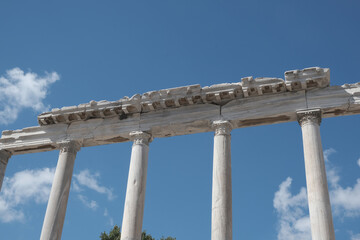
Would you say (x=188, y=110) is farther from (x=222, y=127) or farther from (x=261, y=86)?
(x=261, y=86)

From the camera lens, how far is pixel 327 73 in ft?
89.2

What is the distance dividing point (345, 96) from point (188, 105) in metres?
9.96

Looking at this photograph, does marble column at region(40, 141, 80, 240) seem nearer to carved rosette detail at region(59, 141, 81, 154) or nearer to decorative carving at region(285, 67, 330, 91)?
carved rosette detail at region(59, 141, 81, 154)

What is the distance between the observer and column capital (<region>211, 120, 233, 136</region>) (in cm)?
2833

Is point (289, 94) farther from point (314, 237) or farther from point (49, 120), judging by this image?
point (49, 120)

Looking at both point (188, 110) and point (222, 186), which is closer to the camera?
point (222, 186)

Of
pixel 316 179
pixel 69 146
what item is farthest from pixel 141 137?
pixel 316 179

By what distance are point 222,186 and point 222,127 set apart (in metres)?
4.28

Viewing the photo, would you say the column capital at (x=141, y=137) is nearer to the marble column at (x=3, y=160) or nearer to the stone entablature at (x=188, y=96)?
the stone entablature at (x=188, y=96)

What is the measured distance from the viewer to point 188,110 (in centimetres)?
3002

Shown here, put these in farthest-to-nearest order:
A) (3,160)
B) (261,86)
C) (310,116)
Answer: (3,160) → (261,86) → (310,116)

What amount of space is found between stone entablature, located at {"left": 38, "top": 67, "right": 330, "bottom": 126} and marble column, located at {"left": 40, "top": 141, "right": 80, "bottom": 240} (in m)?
2.39

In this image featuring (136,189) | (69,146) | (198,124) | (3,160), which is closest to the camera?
(136,189)

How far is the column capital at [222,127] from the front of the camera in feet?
92.9
